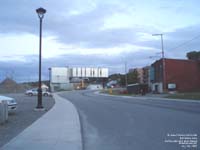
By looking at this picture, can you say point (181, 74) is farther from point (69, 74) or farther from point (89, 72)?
point (69, 74)

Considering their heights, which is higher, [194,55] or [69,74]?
[194,55]

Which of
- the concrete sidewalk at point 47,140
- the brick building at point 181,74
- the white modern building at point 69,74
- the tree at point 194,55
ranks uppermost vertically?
the tree at point 194,55

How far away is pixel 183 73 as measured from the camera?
8112cm

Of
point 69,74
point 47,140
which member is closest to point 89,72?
point 69,74

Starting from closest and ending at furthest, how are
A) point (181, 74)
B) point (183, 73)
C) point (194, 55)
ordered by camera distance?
point (181, 74) < point (183, 73) < point (194, 55)

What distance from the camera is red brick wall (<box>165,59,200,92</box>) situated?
264ft

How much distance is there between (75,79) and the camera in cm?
16925

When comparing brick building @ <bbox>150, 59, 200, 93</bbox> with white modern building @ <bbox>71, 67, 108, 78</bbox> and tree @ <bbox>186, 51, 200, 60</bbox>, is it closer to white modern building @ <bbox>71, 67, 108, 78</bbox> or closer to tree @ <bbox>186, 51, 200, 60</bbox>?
tree @ <bbox>186, 51, 200, 60</bbox>

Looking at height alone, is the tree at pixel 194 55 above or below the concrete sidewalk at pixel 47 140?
above

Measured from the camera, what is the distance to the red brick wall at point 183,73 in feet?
264

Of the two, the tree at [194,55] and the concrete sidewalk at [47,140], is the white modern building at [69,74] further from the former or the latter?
the concrete sidewalk at [47,140]

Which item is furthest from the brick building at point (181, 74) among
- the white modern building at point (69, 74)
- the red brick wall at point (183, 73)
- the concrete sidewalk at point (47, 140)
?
the white modern building at point (69, 74)

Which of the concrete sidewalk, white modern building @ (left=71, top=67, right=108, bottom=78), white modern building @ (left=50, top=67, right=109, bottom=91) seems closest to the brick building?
the concrete sidewalk

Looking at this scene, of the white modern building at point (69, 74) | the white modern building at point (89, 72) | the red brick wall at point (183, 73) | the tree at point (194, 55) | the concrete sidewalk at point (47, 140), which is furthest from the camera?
the white modern building at point (89, 72)
